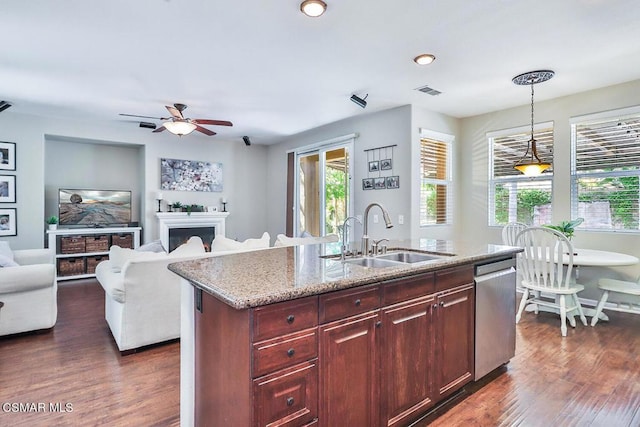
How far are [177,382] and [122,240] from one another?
14.9ft

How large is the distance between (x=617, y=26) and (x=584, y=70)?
3.30 feet

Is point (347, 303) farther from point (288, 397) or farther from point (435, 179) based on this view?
point (435, 179)

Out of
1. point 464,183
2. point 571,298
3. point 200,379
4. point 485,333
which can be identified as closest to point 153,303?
point 200,379

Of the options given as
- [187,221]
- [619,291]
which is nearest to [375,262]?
[619,291]

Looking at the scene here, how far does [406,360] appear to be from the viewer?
6.26 feet

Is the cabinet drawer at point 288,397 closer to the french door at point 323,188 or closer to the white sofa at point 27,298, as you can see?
the white sofa at point 27,298

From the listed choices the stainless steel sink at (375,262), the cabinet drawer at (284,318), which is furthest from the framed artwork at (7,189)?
the cabinet drawer at (284,318)

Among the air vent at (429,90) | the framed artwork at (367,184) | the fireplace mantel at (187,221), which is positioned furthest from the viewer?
the fireplace mantel at (187,221)

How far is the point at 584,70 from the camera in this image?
12.0 feet

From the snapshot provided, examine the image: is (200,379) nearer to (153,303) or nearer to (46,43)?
(153,303)

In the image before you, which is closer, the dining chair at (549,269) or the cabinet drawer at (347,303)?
the cabinet drawer at (347,303)

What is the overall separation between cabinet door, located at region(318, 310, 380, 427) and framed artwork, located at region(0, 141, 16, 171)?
6181 millimetres

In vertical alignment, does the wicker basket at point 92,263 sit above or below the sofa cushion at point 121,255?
below

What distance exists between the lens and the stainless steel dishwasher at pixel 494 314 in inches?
94.8
